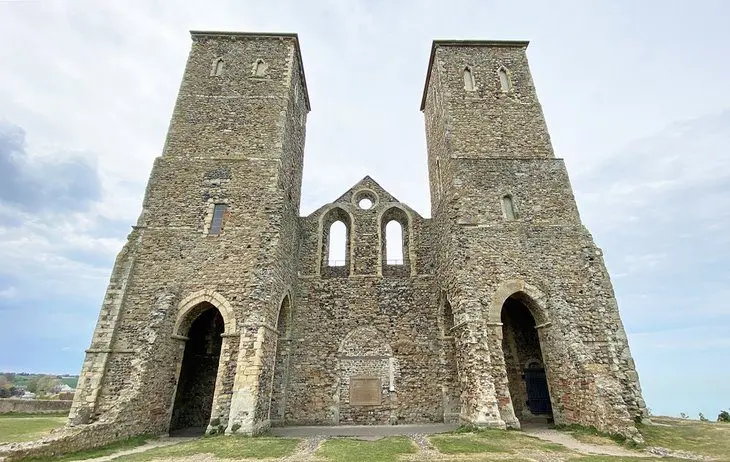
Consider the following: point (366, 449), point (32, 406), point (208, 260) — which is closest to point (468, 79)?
point (208, 260)

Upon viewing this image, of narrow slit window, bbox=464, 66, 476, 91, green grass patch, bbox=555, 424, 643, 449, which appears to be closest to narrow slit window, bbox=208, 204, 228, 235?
narrow slit window, bbox=464, 66, 476, 91

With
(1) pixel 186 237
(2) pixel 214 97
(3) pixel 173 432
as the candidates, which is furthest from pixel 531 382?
(2) pixel 214 97

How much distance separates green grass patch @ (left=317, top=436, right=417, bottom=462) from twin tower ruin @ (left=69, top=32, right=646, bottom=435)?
2.76m

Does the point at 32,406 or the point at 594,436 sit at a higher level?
the point at 32,406

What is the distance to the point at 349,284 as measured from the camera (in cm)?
1589

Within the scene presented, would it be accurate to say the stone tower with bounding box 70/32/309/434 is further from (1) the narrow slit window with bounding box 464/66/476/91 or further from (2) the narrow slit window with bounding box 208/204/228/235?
(1) the narrow slit window with bounding box 464/66/476/91

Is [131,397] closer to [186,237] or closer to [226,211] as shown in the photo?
[186,237]

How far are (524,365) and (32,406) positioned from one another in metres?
24.5

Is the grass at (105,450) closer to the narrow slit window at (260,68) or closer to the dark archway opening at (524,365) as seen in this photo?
the dark archway opening at (524,365)

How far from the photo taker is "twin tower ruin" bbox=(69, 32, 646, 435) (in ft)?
36.9

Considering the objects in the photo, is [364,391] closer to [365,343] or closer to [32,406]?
[365,343]

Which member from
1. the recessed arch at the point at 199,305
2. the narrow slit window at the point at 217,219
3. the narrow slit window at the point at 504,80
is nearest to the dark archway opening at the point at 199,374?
the recessed arch at the point at 199,305

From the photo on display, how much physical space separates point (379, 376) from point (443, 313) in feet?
11.8

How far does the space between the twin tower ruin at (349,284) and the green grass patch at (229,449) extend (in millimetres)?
934
